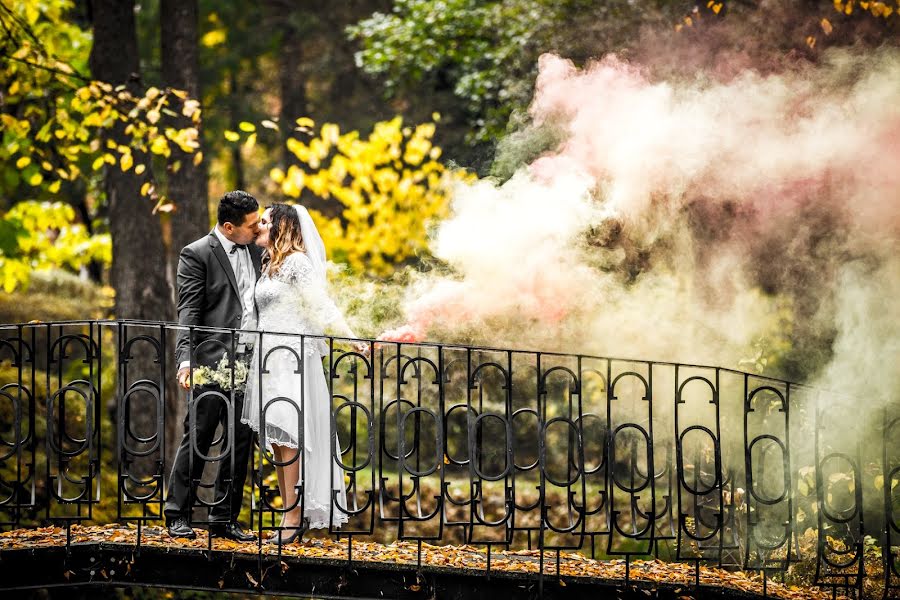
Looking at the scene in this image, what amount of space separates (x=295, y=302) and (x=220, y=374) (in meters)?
0.65

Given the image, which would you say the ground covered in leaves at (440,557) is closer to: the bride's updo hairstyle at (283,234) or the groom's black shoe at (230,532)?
the groom's black shoe at (230,532)

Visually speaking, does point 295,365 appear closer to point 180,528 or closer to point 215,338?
point 215,338

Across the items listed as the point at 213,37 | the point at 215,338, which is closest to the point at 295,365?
the point at 215,338

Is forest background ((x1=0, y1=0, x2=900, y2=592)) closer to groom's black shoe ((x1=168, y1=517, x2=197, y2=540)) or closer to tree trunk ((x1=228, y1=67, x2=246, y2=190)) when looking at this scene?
groom's black shoe ((x1=168, y1=517, x2=197, y2=540))

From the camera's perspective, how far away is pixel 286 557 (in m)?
6.24

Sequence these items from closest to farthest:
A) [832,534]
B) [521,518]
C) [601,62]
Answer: [832,534] → [601,62] → [521,518]

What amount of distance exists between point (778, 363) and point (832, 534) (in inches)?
70.5

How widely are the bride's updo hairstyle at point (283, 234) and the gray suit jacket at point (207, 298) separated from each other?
309 millimetres

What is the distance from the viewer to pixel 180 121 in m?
11.1

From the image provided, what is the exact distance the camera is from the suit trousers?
6270 mm

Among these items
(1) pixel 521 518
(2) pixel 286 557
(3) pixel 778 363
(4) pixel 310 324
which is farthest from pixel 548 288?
(1) pixel 521 518

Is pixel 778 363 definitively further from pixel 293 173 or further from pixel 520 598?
pixel 293 173

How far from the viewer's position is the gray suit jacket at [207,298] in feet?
21.1

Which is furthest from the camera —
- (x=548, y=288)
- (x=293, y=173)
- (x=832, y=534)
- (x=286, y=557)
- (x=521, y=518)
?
(x=521, y=518)
